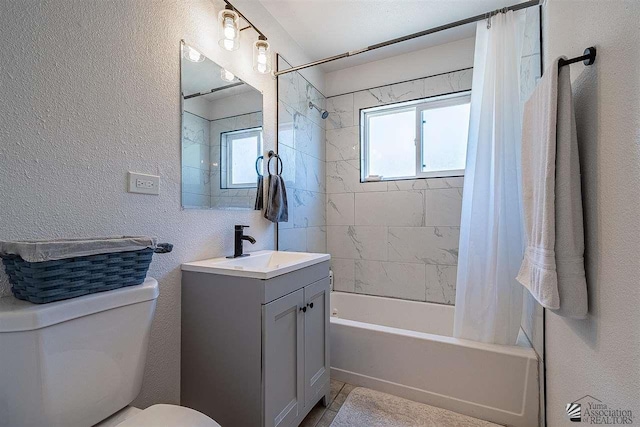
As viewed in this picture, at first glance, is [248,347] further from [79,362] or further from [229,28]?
[229,28]

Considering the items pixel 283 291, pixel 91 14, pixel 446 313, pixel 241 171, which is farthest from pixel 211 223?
pixel 446 313

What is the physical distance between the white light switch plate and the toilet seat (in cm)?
79

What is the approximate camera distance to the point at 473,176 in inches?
65.4

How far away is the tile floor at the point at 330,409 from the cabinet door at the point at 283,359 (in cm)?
21

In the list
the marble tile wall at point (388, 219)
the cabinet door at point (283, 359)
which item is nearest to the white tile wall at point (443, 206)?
the marble tile wall at point (388, 219)

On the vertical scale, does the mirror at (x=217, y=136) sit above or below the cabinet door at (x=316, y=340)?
above

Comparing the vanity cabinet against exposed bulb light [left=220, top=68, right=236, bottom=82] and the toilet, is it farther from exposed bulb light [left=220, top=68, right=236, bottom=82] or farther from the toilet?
exposed bulb light [left=220, top=68, right=236, bottom=82]

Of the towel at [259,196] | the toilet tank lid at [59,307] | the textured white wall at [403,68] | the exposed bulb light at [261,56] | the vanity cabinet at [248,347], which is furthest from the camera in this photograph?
the textured white wall at [403,68]

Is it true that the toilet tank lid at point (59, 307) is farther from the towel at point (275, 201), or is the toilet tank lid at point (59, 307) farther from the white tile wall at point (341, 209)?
the white tile wall at point (341, 209)

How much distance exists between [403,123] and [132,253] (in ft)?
7.86

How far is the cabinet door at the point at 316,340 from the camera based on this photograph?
1.37m

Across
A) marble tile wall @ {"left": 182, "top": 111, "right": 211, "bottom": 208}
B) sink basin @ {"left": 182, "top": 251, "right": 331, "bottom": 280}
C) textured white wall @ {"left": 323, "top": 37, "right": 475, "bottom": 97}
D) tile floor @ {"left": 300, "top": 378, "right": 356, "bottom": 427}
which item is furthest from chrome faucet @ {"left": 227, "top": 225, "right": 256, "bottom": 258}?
textured white wall @ {"left": 323, "top": 37, "right": 475, "bottom": 97}

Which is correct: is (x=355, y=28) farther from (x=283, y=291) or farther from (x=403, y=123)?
(x=283, y=291)

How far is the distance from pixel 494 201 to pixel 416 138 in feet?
3.68
